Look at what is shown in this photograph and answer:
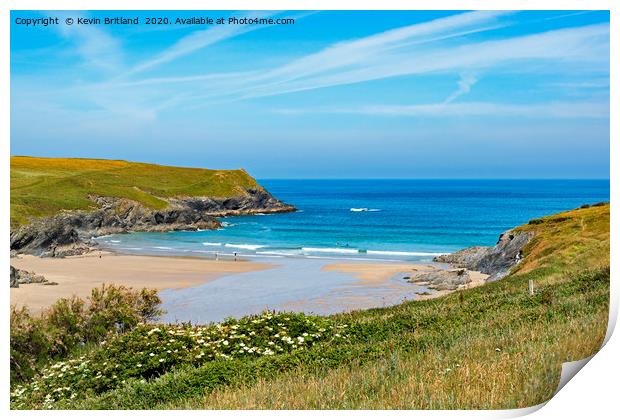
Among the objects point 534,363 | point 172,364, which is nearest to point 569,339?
point 534,363

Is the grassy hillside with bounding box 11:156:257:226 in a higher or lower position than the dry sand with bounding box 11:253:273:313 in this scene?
higher

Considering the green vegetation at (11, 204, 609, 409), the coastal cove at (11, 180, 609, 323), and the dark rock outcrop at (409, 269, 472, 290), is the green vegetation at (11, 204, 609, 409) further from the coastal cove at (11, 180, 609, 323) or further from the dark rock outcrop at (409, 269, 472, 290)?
the dark rock outcrop at (409, 269, 472, 290)

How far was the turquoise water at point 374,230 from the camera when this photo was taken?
37375 millimetres

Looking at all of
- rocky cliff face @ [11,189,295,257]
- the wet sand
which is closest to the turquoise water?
rocky cliff face @ [11,189,295,257]

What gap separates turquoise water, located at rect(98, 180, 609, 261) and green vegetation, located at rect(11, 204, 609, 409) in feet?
65.2

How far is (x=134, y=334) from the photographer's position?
8688 mm

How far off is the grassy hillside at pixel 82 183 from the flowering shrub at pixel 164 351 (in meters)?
3.30

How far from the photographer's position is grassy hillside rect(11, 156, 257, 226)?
16.0 m

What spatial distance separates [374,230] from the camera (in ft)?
170

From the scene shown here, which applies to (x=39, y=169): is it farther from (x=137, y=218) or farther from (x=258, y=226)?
(x=258, y=226)

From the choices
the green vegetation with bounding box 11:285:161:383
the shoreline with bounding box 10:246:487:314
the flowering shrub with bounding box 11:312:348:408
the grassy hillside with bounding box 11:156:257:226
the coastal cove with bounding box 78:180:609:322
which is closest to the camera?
the flowering shrub with bounding box 11:312:348:408

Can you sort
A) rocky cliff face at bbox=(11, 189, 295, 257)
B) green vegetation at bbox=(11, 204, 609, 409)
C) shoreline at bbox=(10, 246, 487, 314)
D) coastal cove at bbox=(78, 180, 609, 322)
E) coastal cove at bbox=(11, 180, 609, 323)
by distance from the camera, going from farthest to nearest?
coastal cove at bbox=(78, 180, 609, 322)
coastal cove at bbox=(11, 180, 609, 323)
rocky cliff face at bbox=(11, 189, 295, 257)
shoreline at bbox=(10, 246, 487, 314)
green vegetation at bbox=(11, 204, 609, 409)

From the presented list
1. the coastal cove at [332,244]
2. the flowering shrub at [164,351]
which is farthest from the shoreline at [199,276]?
Result: the flowering shrub at [164,351]

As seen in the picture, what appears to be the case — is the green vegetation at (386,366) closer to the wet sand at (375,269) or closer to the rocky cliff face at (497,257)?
the wet sand at (375,269)
